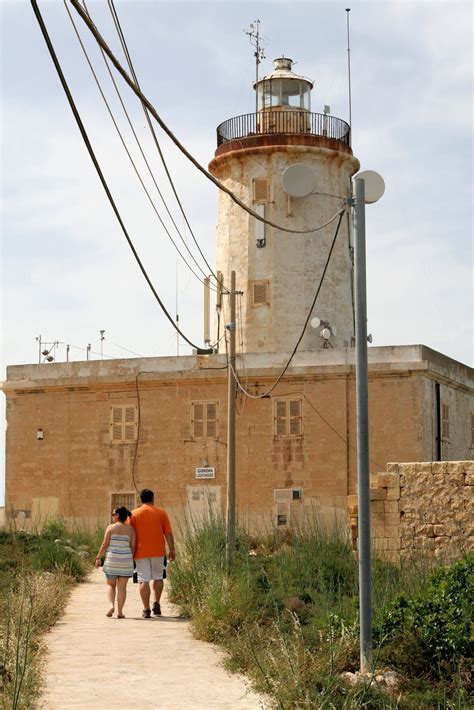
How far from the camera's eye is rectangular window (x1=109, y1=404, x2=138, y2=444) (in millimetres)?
28109

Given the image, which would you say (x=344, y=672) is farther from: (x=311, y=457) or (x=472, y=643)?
(x=311, y=457)

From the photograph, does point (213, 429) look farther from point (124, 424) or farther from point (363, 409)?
point (363, 409)

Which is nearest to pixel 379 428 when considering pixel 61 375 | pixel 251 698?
pixel 61 375

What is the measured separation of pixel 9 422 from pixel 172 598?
15.2 metres

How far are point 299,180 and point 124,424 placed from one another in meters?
17.6

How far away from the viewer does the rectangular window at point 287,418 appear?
26.8m

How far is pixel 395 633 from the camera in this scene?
10.8 metres

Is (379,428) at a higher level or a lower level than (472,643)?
higher

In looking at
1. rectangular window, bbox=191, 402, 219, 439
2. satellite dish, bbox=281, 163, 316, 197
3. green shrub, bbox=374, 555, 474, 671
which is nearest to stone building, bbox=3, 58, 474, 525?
rectangular window, bbox=191, 402, 219, 439

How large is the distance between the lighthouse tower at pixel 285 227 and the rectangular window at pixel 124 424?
338 centimetres

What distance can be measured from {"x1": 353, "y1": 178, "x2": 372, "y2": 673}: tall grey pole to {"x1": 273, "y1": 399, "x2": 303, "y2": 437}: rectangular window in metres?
16.3

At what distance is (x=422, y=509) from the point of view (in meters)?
17.0

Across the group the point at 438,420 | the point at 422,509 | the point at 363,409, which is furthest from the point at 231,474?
the point at 438,420

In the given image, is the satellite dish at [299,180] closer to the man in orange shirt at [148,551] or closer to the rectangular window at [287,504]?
the man in orange shirt at [148,551]
